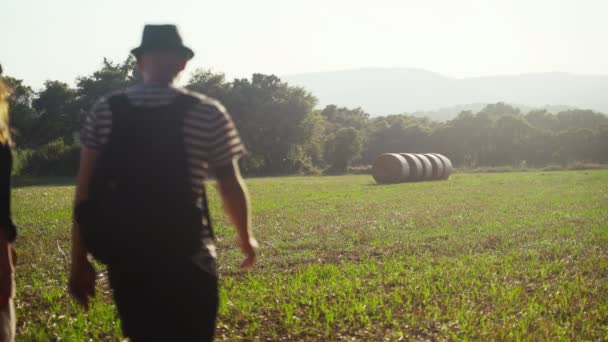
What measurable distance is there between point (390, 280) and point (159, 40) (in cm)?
672

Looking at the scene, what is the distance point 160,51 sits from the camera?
3.36 meters

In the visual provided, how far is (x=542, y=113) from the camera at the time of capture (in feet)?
396

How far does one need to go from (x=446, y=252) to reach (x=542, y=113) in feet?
391

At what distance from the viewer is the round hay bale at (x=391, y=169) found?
36062mm

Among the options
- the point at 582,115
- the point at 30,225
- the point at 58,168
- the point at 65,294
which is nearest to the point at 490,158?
the point at 582,115

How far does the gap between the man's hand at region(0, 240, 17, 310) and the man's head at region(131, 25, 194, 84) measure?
125cm

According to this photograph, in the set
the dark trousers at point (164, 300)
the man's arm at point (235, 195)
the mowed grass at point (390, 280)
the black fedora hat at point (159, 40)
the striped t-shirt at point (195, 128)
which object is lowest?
the mowed grass at point (390, 280)

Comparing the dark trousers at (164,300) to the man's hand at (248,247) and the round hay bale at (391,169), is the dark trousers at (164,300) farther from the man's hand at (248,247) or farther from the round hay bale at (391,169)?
the round hay bale at (391,169)

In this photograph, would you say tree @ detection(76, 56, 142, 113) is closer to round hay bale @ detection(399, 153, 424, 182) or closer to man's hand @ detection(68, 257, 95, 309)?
round hay bale @ detection(399, 153, 424, 182)

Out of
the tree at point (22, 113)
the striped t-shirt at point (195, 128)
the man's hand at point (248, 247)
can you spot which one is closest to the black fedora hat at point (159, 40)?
the striped t-shirt at point (195, 128)

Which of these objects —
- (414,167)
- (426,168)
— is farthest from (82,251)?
(426,168)

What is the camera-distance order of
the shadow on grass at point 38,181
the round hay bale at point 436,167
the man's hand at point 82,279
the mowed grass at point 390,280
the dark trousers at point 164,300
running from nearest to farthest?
the dark trousers at point 164,300 < the man's hand at point 82,279 < the mowed grass at point 390,280 < the round hay bale at point 436,167 < the shadow on grass at point 38,181

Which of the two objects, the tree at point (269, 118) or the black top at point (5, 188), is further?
the tree at point (269, 118)

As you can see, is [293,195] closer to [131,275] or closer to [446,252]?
[446,252]
